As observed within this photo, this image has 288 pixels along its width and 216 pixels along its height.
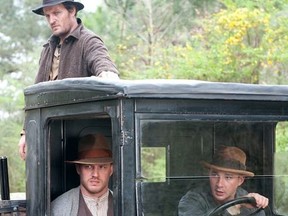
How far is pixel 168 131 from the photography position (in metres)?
2.89


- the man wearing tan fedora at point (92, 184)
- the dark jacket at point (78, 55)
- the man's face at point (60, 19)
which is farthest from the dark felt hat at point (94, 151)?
the man's face at point (60, 19)

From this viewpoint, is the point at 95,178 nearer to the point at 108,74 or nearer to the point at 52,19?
the point at 108,74

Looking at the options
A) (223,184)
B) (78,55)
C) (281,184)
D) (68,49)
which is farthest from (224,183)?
(68,49)

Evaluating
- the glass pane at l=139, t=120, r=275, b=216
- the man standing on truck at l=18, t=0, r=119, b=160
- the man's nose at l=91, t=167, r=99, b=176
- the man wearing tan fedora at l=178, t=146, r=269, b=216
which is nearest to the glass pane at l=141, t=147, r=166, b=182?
the glass pane at l=139, t=120, r=275, b=216

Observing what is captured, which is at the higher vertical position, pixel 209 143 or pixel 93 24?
pixel 93 24

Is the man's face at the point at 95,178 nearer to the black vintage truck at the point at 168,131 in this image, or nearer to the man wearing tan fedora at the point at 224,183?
the black vintage truck at the point at 168,131

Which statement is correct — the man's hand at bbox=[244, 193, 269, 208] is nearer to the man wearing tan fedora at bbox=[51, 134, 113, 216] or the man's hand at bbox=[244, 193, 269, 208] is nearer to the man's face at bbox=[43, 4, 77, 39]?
the man wearing tan fedora at bbox=[51, 134, 113, 216]

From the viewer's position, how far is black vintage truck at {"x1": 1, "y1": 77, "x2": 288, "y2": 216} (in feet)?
9.21

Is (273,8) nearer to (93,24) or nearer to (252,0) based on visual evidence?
(252,0)

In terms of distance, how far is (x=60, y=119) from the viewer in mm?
3373

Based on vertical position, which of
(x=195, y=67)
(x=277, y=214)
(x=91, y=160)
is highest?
(x=195, y=67)

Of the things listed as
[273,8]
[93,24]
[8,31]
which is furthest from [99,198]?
[8,31]

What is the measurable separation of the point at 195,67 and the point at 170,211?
341 inches

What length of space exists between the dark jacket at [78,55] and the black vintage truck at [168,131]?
68 cm
